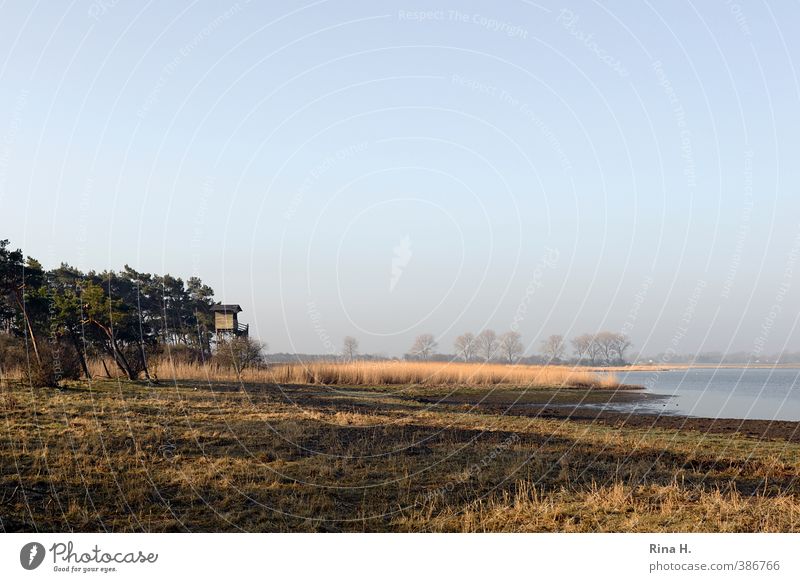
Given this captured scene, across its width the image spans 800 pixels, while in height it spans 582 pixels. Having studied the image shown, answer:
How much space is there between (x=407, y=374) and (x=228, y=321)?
14.7m

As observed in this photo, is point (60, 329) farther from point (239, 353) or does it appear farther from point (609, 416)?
point (609, 416)

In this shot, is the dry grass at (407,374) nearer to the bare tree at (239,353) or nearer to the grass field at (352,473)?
the bare tree at (239,353)

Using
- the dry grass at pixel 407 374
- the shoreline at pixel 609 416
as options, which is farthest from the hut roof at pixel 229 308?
the shoreline at pixel 609 416

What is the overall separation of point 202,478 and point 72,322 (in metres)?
22.6

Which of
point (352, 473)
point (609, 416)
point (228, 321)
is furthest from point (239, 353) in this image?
point (352, 473)

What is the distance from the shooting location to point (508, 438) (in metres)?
19.6

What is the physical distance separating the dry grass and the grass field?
17.5 metres

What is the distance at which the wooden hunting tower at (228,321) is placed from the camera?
49875 millimetres

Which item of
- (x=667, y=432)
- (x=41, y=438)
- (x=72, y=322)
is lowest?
(x=667, y=432)

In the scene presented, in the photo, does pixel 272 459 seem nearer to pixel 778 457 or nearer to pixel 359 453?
pixel 359 453

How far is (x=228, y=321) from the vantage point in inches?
1983

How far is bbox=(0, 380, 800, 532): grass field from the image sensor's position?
10539 millimetres

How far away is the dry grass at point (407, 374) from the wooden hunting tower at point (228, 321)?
7.05 m
